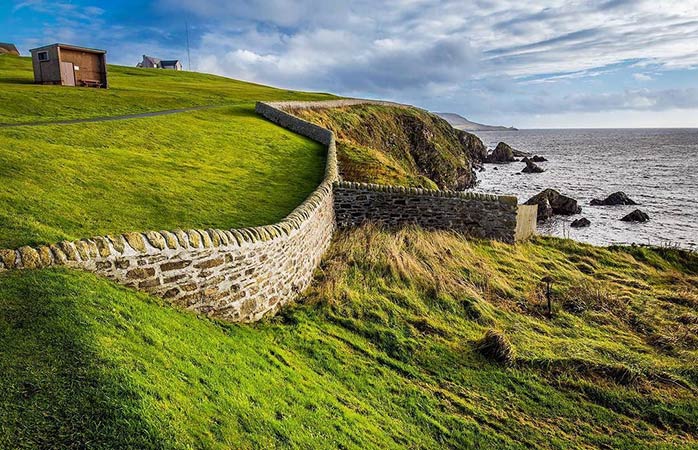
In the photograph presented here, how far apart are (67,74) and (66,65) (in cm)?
68

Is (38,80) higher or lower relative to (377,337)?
higher

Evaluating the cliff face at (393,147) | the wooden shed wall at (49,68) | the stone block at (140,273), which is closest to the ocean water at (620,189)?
the cliff face at (393,147)

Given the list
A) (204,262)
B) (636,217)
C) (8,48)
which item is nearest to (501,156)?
(636,217)

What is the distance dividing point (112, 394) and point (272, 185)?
12774 millimetres

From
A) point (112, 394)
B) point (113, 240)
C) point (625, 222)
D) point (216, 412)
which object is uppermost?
point (113, 240)

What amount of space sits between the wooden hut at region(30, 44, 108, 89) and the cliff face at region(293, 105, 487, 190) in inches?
698

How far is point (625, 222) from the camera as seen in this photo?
33812 mm

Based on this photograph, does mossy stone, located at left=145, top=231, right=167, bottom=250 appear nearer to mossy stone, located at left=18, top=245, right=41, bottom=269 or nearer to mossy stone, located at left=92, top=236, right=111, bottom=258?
mossy stone, located at left=92, top=236, right=111, bottom=258

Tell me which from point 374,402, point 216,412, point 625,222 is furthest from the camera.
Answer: point 625,222

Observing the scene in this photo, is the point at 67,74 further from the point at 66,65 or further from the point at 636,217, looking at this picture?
the point at 636,217

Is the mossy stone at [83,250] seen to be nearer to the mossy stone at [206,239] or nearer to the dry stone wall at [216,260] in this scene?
the dry stone wall at [216,260]

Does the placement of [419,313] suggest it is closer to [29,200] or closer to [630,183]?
[29,200]

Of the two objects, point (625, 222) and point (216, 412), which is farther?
point (625, 222)

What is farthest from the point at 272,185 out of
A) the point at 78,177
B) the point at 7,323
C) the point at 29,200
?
the point at 7,323
